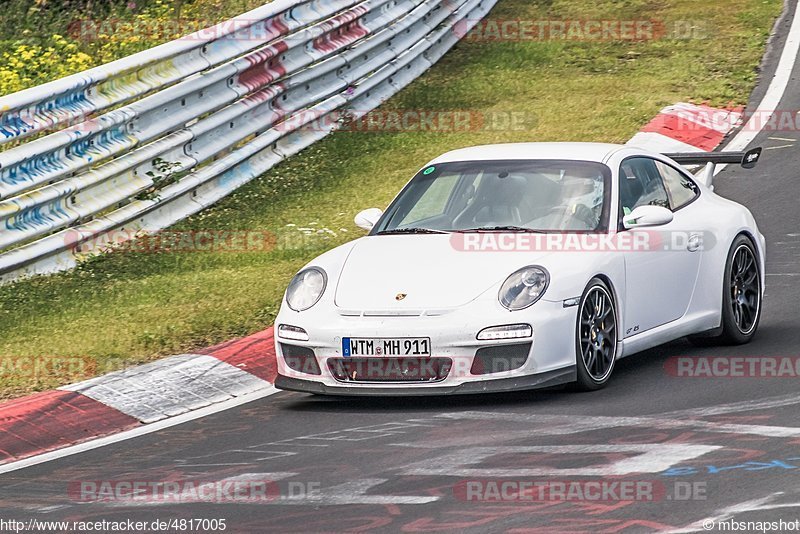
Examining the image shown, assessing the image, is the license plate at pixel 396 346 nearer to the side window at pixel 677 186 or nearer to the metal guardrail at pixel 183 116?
the side window at pixel 677 186

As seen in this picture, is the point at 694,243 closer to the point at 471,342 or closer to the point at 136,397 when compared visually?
the point at 471,342

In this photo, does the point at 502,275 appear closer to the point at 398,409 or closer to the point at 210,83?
the point at 398,409

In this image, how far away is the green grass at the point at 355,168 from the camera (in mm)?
9734

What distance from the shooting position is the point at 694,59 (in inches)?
672

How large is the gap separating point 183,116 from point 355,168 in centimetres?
213

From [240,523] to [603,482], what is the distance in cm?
144

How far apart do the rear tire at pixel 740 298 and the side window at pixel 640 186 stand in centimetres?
57

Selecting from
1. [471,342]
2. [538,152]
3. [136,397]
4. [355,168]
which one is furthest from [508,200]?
[355,168]

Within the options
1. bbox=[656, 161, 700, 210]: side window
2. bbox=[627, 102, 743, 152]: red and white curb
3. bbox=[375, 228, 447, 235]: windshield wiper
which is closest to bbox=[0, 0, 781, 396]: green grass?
bbox=[627, 102, 743, 152]: red and white curb

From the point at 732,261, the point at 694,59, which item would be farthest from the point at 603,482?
the point at 694,59

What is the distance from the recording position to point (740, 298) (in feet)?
30.5

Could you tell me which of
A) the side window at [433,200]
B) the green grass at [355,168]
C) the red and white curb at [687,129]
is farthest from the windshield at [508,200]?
the red and white curb at [687,129]

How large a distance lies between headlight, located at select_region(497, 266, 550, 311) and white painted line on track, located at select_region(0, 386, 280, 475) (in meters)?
1.60

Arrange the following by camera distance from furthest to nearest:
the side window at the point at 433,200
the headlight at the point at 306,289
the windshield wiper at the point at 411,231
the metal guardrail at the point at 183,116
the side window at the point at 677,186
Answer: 1. the metal guardrail at the point at 183,116
2. the side window at the point at 677,186
3. the side window at the point at 433,200
4. the windshield wiper at the point at 411,231
5. the headlight at the point at 306,289
